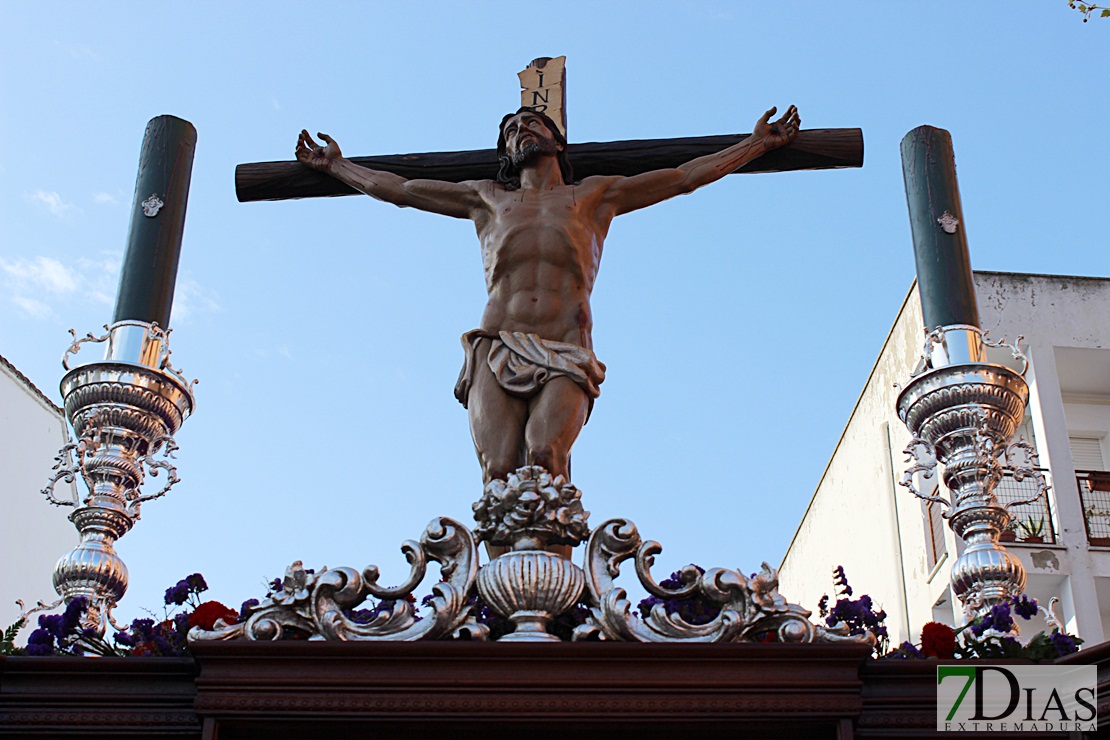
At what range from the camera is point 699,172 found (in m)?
6.04

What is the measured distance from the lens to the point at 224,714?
405cm

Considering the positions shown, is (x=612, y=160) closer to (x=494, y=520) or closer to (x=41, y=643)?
(x=494, y=520)

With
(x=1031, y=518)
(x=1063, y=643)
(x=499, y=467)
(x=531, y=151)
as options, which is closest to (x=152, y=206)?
(x=531, y=151)

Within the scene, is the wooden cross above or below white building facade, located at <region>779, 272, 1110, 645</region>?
below

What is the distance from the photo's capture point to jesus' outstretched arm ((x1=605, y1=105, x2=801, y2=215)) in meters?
5.90

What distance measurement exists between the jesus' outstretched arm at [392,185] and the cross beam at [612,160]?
86 mm

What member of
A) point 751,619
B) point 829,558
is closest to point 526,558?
point 751,619

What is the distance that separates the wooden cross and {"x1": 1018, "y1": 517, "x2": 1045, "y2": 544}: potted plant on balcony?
9.97 metres

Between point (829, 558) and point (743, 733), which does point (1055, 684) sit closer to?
point (743, 733)

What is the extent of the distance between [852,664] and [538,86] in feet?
11.2

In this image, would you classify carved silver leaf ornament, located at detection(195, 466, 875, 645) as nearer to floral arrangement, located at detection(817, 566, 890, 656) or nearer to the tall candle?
floral arrangement, located at detection(817, 566, 890, 656)

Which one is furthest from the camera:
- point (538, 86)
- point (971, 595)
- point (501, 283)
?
point (538, 86)

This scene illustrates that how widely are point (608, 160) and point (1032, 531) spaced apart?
1098cm

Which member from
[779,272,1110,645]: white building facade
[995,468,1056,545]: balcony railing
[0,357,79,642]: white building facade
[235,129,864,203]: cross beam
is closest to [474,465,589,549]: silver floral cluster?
[235,129,864,203]: cross beam
